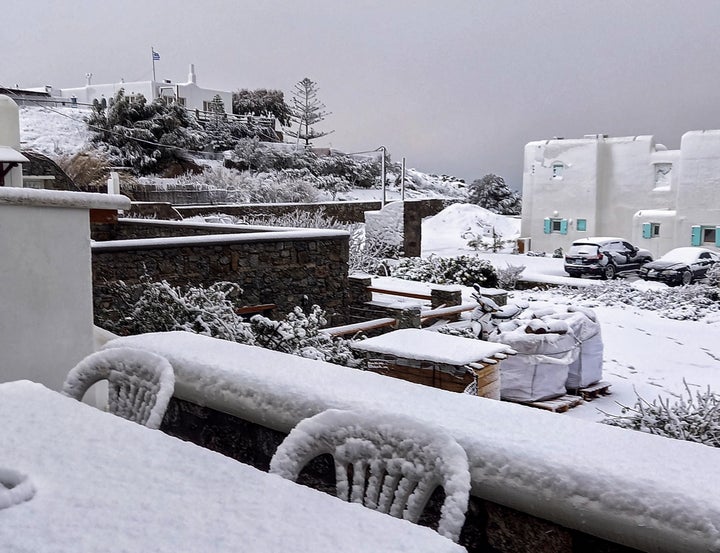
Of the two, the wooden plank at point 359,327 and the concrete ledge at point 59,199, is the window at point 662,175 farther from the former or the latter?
the concrete ledge at point 59,199

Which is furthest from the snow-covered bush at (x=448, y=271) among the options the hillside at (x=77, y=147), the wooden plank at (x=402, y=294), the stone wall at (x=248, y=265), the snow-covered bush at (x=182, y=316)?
the hillside at (x=77, y=147)

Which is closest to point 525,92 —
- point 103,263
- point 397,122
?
point 397,122

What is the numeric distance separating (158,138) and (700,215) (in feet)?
72.4

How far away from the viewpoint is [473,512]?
180 cm

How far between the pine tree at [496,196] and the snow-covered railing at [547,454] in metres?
34.6

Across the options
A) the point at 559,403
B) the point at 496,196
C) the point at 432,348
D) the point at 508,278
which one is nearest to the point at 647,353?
the point at 559,403

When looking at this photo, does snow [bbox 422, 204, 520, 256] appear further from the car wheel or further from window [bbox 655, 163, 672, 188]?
the car wheel

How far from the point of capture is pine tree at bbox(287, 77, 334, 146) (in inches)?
1682

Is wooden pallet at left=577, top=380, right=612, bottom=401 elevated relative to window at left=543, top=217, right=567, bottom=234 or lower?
lower

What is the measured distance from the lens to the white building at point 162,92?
4028 centimetres

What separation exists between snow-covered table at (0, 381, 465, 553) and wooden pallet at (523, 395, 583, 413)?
4.99 metres

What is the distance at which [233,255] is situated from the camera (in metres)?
8.10

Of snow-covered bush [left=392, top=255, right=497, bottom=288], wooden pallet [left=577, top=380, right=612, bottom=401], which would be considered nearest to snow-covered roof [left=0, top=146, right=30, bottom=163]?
snow-covered bush [left=392, top=255, right=497, bottom=288]

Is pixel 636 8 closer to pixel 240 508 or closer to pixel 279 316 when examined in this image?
pixel 279 316
